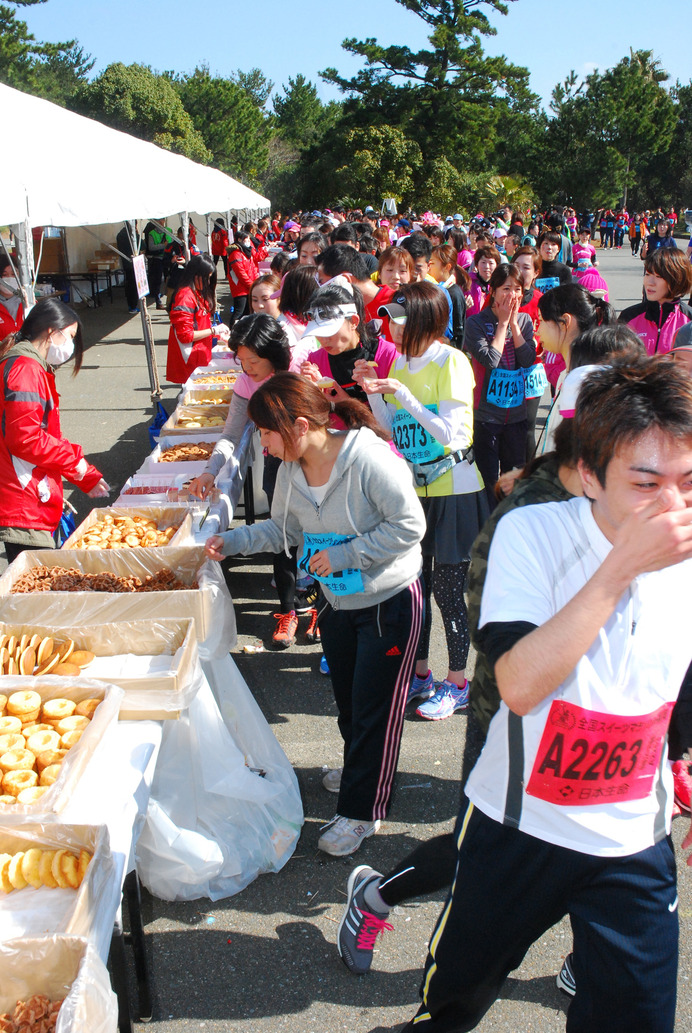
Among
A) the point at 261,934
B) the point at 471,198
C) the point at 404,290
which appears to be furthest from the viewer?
the point at 471,198

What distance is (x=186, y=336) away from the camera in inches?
277

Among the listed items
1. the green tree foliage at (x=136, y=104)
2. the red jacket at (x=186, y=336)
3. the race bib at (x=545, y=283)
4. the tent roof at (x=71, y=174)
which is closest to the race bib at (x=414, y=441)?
the tent roof at (x=71, y=174)

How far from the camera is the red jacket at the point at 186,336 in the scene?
22.7 feet

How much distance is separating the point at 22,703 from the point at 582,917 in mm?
1673

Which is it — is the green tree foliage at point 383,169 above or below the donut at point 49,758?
above

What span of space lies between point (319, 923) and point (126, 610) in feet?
4.17

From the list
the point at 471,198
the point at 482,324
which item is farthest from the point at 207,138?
the point at 482,324

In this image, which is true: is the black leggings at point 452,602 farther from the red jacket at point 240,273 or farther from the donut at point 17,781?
the red jacket at point 240,273

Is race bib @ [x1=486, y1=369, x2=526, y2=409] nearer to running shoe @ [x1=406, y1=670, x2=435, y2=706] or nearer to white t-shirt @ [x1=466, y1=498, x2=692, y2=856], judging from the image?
running shoe @ [x1=406, y1=670, x2=435, y2=706]

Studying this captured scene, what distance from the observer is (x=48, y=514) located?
360 cm

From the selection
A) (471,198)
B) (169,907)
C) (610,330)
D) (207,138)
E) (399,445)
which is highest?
(207,138)

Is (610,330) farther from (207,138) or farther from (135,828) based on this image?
(207,138)

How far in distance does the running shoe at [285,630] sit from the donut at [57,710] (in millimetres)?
2006

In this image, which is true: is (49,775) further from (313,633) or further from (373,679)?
(313,633)
